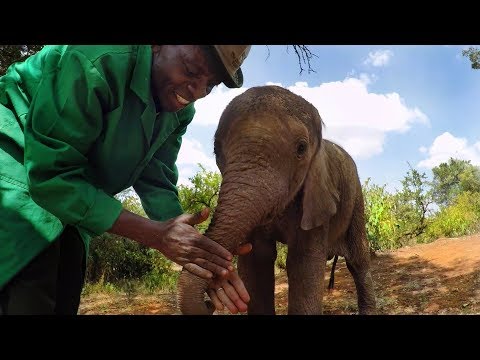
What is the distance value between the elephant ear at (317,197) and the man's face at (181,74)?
134 centimetres

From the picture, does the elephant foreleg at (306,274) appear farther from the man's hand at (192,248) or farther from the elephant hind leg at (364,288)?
the elephant hind leg at (364,288)

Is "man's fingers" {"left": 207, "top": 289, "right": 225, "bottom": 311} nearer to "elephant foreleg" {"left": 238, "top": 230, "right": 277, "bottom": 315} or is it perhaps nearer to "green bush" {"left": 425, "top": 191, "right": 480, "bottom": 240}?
"elephant foreleg" {"left": 238, "top": 230, "right": 277, "bottom": 315}

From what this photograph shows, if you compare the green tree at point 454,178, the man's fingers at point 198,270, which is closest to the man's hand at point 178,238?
the man's fingers at point 198,270

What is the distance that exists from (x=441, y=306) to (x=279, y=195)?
13.1ft

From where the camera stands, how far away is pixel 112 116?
1.97m

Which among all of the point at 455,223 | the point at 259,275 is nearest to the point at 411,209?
the point at 455,223

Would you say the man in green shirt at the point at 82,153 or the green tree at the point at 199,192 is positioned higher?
the green tree at the point at 199,192

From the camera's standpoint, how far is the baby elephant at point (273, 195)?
2.66 m

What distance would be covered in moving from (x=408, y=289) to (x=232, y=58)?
5.77 meters

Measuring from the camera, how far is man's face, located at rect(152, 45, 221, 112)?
82.8 inches
